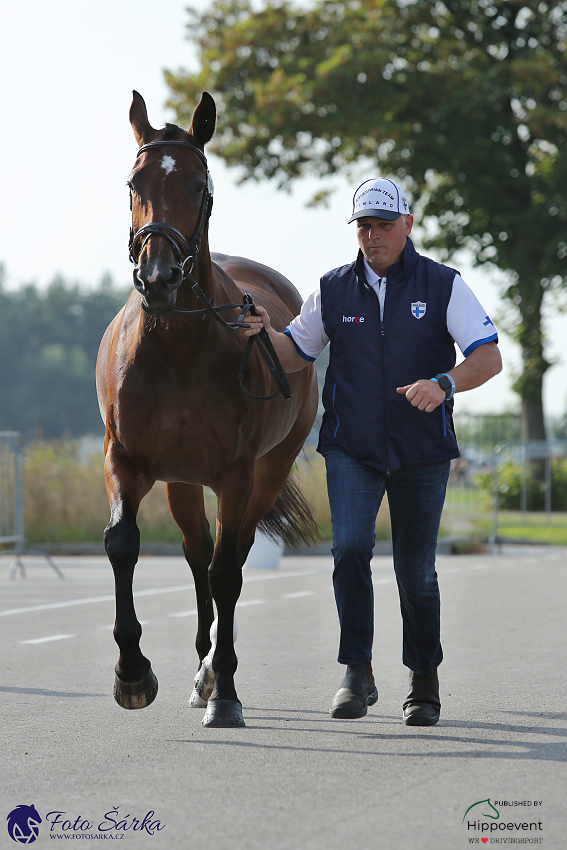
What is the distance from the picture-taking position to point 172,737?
16.4 ft

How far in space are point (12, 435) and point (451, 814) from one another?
11.9 m

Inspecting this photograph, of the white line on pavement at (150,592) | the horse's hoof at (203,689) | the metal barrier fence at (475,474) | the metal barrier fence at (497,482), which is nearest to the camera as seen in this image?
the horse's hoof at (203,689)

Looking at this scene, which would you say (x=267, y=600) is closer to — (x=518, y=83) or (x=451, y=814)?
(x=451, y=814)

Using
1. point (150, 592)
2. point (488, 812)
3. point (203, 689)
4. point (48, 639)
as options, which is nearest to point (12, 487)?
point (150, 592)

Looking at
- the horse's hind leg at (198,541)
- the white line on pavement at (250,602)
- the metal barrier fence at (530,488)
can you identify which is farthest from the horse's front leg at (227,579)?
the metal barrier fence at (530,488)

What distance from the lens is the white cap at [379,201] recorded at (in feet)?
17.5

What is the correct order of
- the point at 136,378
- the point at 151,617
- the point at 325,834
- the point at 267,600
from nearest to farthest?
the point at 325,834, the point at 136,378, the point at 151,617, the point at 267,600

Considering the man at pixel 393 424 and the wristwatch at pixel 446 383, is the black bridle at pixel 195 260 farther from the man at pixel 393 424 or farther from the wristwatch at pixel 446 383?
the wristwatch at pixel 446 383

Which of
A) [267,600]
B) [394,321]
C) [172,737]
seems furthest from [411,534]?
[267,600]

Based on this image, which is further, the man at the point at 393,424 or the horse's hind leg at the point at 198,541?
the horse's hind leg at the point at 198,541

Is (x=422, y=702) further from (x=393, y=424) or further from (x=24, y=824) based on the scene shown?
(x=24, y=824)

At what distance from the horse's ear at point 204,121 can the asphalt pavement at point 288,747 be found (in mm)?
2614

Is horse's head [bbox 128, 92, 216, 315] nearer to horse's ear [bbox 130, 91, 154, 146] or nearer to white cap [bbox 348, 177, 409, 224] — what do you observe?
horse's ear [bbox 130, 91, 154, 146]

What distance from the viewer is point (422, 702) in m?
5.35
